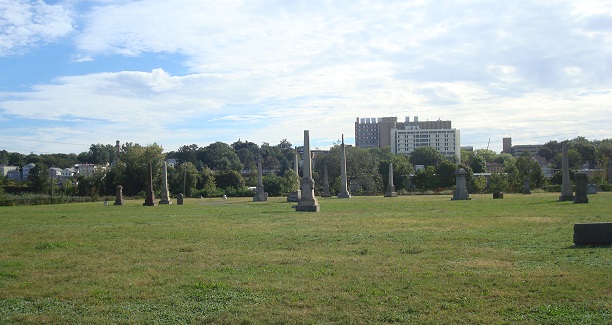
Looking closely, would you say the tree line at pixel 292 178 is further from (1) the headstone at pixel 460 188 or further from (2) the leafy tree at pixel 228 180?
(1) the headstone at pixel 460 188

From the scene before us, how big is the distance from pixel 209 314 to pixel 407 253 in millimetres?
5735

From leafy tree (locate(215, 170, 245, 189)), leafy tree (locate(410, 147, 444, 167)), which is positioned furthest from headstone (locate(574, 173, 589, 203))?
leafy tree (locate(410, 147, 444, 167))

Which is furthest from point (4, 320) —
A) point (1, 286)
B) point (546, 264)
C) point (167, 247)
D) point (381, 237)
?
point (381, 237)

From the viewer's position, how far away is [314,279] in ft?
31.5

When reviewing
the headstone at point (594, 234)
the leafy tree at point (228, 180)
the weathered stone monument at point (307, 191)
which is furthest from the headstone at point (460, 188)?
the leafy tree at point (228, 180)

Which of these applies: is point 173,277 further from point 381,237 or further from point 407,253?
point 381,237

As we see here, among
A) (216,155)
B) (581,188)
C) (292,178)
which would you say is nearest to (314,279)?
(581,188)

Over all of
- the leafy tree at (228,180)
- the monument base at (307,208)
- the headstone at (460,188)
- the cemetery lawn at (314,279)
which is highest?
the leafy tree at (228,180)

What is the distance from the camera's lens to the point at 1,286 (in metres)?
9.70

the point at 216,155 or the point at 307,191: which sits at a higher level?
the point at 216,155

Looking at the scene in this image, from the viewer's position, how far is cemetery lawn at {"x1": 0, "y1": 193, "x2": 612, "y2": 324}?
24.6 feet

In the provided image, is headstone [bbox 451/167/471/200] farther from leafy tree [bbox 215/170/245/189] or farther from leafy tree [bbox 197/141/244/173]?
leafy tree [bbox 197/141/244/173]

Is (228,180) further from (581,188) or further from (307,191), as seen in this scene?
(581,188)

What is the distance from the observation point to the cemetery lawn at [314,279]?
7484mm
